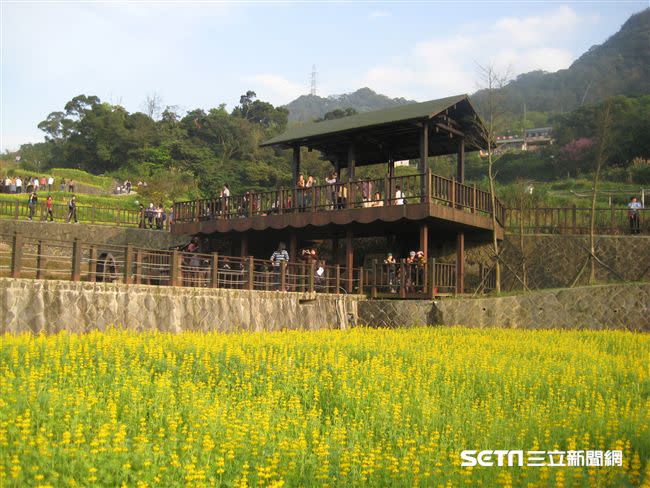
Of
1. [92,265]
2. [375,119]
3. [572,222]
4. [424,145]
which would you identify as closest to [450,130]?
[424,145]

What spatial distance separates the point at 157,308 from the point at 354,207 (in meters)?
8.53

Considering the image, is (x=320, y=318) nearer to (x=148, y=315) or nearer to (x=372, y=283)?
(x=372, y=283)

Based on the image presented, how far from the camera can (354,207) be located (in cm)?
2234

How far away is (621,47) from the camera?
9444 centimetres

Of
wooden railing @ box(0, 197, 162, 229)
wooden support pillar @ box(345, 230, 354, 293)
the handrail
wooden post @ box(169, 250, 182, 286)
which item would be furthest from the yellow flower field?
wooden railing @ box(0, 197, 162, 229)

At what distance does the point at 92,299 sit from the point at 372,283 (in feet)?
33.0

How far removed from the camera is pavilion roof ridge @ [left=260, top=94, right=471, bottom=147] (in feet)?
74.6

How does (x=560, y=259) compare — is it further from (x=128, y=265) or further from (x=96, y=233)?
(x=96, y=233)

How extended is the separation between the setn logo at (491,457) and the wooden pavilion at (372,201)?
13.7 metres

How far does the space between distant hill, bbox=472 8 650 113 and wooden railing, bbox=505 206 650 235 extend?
164 feet

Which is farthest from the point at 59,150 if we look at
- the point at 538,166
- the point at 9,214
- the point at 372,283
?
the point at 372,283

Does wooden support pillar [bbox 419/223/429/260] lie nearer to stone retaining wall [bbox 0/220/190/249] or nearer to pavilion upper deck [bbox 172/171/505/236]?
pavilion upper deck [bbox 172/171/505/236]

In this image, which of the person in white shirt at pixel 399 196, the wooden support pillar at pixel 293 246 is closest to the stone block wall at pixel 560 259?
the person in white shirt at pixel 399 196

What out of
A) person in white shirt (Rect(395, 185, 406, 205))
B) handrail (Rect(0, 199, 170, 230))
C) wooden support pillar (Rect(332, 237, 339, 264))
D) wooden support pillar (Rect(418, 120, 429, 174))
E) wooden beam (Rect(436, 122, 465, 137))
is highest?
wooden beam (Rect(436, 122, 465, 137))
